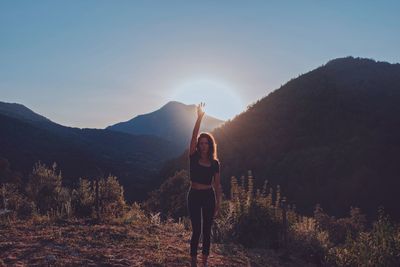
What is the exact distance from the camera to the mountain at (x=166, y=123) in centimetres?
16212

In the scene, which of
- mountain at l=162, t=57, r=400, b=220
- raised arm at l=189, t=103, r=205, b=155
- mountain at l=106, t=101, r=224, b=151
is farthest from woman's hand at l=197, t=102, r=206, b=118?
mountain at l=106, t=101, r=224, b=151

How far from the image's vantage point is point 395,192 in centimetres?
3559

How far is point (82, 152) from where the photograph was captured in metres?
68.5

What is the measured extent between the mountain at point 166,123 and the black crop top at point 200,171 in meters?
145

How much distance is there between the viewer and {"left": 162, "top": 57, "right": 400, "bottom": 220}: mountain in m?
36.6

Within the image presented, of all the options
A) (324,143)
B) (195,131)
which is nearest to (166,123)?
(324,143)

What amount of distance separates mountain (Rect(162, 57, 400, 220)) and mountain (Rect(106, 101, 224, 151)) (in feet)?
322

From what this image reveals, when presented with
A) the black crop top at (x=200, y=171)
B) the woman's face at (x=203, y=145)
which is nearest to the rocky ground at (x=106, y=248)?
the black crop top at (x=200, y=171)

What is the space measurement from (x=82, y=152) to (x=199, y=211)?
212ft

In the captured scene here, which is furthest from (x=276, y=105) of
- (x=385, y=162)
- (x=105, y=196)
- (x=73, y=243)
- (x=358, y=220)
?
(x=73, y=243)

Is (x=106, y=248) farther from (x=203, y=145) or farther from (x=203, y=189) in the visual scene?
(x=203, y=145)

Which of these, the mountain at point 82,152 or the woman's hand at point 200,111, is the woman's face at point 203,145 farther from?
the mountain at point 82,152

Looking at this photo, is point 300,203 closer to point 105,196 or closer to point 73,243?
point 105,196

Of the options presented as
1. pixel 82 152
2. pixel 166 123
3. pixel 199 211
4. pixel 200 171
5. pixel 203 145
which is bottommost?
pixel 199 211
